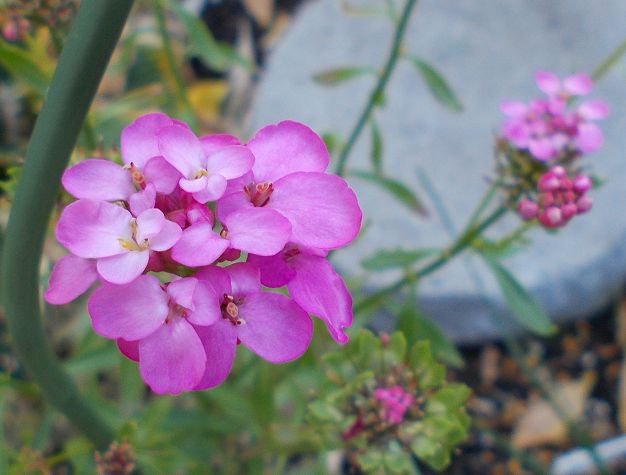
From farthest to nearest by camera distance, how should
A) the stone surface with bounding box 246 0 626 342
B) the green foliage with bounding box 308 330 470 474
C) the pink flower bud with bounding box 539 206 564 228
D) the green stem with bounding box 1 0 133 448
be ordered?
the stone surface with bounding box 246 0 626 342
the pink flower bud with bounding box 539 206 564 228
the green foliage with bounding box 308 330 470 474
the green stem with bounding box 1 0 133 448

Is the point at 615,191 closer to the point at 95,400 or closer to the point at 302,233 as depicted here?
the point at 95,400

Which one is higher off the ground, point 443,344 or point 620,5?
point 620,5

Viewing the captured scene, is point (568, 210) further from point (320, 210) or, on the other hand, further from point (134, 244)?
point (134, 244)

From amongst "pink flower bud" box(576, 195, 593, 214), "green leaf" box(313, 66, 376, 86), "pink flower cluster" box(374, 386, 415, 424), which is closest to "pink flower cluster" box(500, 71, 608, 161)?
"pink flower bud" box(576, 195, 593, 214)

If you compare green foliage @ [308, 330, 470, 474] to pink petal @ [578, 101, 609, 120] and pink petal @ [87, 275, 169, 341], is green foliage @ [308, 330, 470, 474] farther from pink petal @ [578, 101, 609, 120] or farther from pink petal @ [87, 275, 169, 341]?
pink petal @ [578, 101, 609, 120]

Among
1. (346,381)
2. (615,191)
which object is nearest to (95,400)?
(346,381)

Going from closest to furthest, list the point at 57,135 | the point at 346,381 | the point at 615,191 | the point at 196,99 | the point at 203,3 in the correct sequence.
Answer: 1. the point at 57,135
2. the point at 346,381
3. the point at 615,191
4. the point at 196,99
5. the point at 203,3

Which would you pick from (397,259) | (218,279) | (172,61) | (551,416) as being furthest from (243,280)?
(551,416)
